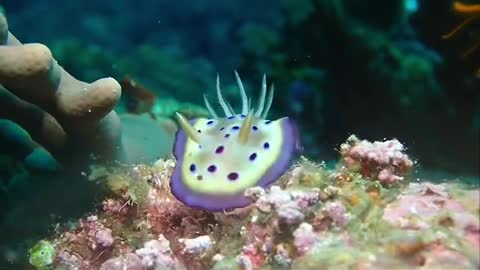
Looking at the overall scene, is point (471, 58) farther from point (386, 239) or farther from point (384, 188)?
point (386, 239)

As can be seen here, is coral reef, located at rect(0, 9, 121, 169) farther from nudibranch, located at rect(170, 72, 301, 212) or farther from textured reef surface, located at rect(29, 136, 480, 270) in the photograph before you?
nudibranch, located at rect(170, 72, 301, 212)

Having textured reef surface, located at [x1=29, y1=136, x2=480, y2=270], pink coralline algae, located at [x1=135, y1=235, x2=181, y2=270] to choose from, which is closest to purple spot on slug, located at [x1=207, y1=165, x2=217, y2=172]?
textured reef surface, located at [x1=29, y1=136, x2=480, y2=270]

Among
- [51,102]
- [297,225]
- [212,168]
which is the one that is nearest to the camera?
[297,225]

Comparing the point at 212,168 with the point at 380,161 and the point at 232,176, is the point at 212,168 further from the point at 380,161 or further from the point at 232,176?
the point at 380,161

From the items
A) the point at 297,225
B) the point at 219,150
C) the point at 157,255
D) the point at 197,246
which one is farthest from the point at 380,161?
the point at 157,255

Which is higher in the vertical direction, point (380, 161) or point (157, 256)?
point (380, 161)

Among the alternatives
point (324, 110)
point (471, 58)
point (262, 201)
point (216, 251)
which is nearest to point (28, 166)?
point (216, 251)

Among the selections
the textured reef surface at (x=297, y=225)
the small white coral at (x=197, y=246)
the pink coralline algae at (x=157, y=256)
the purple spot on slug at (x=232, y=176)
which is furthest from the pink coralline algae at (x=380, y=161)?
the pink coralline algae at (x=157, y=256)
